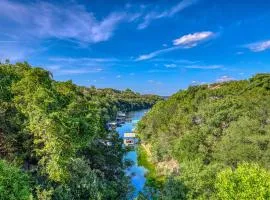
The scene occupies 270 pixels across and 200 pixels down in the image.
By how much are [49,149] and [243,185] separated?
18.3 m

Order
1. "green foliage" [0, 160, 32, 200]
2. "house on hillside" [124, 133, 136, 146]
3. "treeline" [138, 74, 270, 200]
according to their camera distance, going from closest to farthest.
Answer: "green foliage" [0, 160, 32, 200], "treeline" [138, 74, 270, 200], "house on hillside" [124, 133, 136, 146]

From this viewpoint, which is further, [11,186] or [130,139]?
[130,139]

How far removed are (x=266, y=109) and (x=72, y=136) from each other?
36.2 metres

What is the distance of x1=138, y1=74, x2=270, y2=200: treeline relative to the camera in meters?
35.2

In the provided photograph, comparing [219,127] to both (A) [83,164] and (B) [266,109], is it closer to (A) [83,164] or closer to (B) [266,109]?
(B) [266,109]

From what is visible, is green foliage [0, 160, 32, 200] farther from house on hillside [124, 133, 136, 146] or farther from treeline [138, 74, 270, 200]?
house on hillside [124, 133, 136, 146]

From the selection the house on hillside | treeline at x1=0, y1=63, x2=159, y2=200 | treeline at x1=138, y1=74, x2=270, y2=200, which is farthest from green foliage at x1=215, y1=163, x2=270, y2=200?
the house on hillside

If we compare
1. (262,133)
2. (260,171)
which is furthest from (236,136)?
(260,171)

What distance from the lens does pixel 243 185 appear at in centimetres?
3444

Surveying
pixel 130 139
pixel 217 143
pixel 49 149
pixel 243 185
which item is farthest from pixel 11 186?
pixel 130 139

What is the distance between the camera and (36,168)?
40.6 metres

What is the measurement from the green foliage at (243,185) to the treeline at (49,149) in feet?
36.6

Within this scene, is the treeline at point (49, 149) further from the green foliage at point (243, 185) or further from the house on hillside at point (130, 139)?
the house on hillside at point (130, 139)

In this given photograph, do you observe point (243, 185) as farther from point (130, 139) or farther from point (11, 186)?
point (130, 139)
